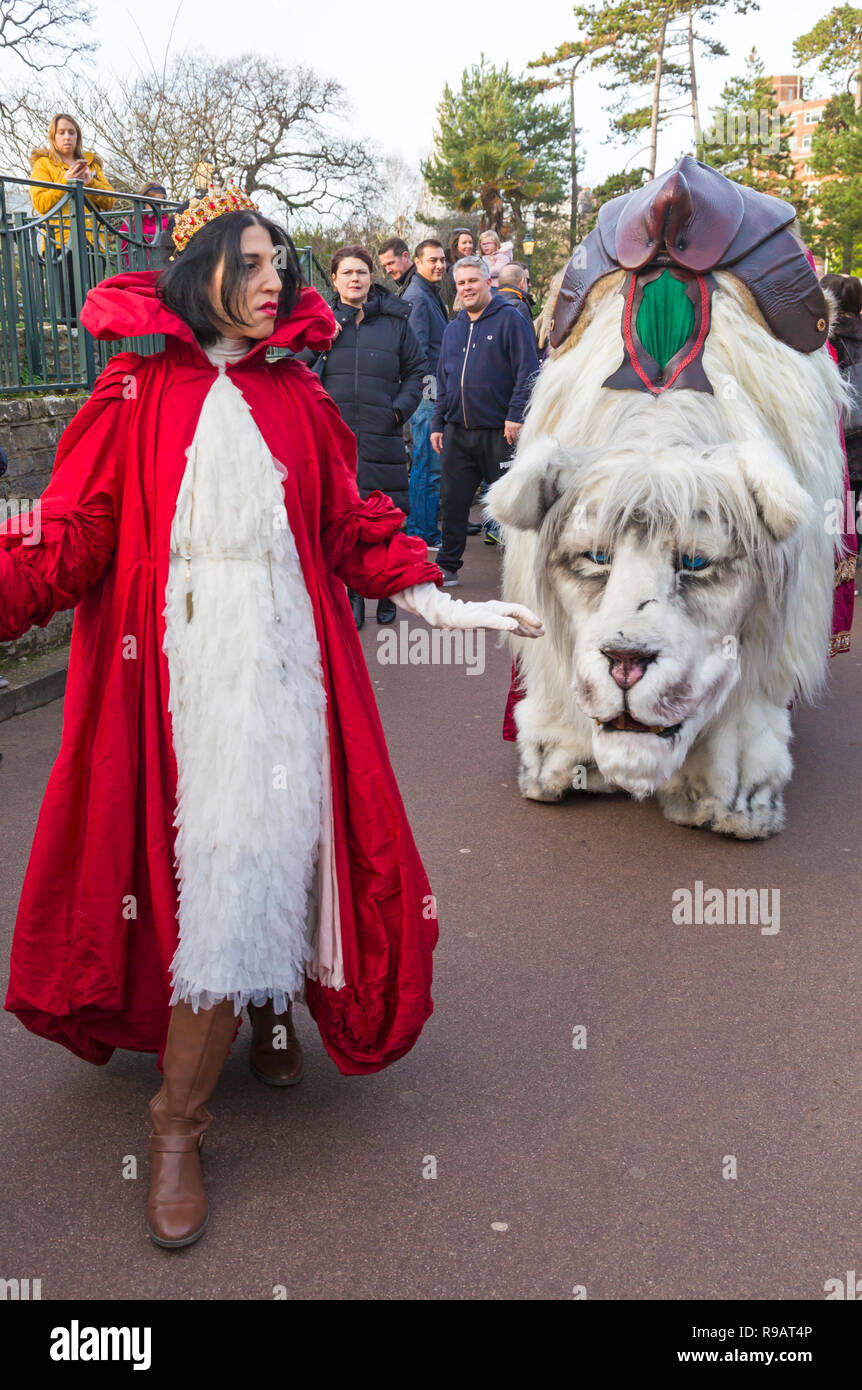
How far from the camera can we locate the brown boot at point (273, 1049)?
2686 millimetres

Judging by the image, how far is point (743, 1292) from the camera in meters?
2.07

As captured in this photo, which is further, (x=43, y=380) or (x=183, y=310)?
(x=43, y=380)

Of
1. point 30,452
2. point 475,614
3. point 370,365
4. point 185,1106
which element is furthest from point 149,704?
point 370,365

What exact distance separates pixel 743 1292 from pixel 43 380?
20.7ft

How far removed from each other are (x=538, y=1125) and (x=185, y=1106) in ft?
2.56

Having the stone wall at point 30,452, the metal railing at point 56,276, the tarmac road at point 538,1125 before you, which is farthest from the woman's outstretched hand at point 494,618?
the metal railing at point 56,276

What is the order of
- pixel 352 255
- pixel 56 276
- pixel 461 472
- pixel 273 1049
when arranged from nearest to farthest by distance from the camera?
pixel 273 1049, pixel 352 255, pixel 56 276, pixel 461 472

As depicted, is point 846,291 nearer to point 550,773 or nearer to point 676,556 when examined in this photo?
point 550,773

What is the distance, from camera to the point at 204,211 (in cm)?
227

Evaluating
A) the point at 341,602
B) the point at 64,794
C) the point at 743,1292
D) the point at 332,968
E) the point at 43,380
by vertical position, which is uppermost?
the point at 43,380

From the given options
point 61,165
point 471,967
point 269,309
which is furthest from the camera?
point 61,165

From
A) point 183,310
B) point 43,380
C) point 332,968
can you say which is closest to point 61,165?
point 43,380

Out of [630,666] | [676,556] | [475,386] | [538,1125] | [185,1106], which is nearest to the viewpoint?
[185,1106]

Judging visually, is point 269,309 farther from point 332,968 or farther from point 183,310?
point 332,968
